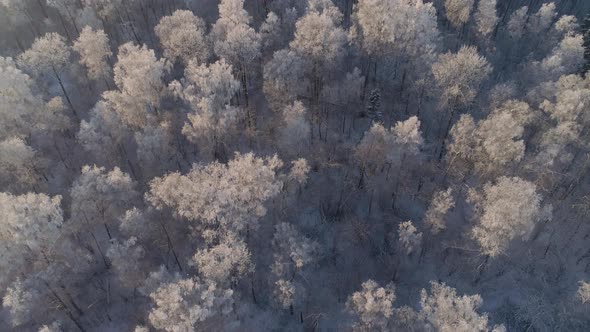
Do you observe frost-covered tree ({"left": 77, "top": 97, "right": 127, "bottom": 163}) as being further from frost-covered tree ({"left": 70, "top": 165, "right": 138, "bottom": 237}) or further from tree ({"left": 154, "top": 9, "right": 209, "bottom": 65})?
tree ({"left": 154, "top": 9, "right": 209, "bottom": 65})

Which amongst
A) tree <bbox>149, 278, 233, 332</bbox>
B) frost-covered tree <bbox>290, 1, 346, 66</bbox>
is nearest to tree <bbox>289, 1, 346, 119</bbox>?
frost-covered tree <bbox>290, 1, 346, 66</bbox>

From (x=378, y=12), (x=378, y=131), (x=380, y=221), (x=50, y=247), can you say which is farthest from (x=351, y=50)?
(x=50, y=247)

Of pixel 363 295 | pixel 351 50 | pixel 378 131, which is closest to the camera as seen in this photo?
pixel 363 295

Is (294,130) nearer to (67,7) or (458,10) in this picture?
(458,10)

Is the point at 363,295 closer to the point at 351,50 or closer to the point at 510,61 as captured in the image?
the point at 351,50

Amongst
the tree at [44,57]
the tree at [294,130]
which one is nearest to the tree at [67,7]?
the tree at [44,57]
